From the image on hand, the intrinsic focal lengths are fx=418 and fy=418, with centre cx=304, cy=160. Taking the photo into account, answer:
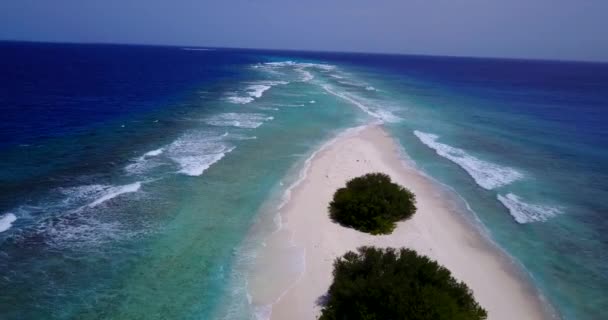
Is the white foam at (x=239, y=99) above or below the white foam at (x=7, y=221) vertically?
above

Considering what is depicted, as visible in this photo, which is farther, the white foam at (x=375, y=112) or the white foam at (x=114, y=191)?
the white foam at (x=375, y=112)

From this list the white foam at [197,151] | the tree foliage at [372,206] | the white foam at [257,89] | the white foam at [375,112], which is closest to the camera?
the tree foliage at [372,206]

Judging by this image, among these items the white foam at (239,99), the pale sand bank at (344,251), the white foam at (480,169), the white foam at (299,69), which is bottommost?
the pale sand bank at (344,251)

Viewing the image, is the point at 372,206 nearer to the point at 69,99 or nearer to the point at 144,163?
the point at 144,163

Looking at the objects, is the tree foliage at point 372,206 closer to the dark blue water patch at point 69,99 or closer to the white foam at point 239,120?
the white foam at point 239,120

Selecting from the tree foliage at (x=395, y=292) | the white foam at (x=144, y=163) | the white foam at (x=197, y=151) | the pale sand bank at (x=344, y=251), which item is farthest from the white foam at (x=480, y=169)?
the white foam at (x=144, y=163)

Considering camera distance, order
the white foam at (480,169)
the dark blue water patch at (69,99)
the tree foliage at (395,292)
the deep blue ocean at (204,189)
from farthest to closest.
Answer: the dark blue water patch at (69,99), the white foam at (480,169), the deep blue ocean at (204,189), the tree foliage at (395,292)

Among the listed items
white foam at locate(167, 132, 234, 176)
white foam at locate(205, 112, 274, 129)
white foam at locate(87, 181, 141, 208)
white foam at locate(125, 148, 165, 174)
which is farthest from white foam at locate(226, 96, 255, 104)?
white foam at locate(87, 181, 141, 208)
